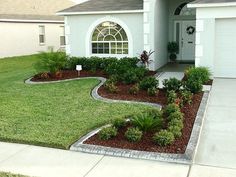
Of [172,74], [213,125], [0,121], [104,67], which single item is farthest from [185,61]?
[0,121]

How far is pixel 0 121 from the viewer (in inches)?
Answer: 332

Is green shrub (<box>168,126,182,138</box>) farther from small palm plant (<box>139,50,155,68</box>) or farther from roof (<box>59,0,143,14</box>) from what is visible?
roof (<box>59,0,143,14</box>)

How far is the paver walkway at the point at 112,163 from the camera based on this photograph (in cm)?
566

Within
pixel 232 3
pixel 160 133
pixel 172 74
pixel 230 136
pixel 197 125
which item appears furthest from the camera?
pixel 172 74

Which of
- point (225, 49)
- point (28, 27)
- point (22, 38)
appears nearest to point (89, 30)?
point (225, 49)

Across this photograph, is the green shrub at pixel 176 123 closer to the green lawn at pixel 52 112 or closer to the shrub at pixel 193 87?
the green lawn at pixel 52 112

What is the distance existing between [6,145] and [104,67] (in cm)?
881

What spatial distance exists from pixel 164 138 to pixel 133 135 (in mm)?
635

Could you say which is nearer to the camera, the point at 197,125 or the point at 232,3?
the point at 197,125

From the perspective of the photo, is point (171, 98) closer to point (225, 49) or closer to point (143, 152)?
point (143, 152)

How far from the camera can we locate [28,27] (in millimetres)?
27719

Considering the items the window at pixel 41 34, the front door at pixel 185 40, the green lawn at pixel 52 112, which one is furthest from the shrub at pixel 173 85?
the window at pixel 41 34

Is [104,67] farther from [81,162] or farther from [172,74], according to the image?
[81,162]

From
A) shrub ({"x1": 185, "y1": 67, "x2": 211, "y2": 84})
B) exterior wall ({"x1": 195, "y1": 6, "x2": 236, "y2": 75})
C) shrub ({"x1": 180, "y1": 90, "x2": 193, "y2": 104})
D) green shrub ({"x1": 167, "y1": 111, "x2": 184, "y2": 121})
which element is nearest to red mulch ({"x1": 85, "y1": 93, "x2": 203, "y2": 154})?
green shrub ({"x1": 167, "y1": 111, "x2": 184, "y2": 121})
